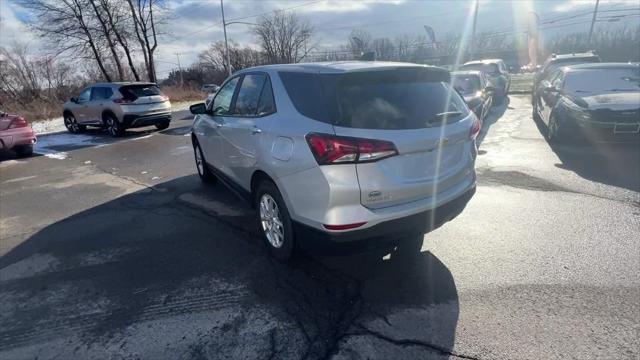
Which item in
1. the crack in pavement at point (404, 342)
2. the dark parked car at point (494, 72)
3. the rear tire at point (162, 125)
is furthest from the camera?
the dark parked car at point (494, 72)

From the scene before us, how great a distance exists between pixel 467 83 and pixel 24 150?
12311 millimetres

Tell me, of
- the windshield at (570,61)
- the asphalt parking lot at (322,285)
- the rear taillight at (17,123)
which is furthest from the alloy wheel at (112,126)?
the windshield at (570,61)

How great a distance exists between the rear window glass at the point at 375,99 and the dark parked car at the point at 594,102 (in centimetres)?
550

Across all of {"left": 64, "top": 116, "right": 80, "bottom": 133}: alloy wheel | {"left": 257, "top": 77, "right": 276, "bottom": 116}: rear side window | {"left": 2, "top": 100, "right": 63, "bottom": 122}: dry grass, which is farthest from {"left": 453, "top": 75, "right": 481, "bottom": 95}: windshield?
{"left": 2, "top": 100, "right": 63, "bottom": 122}: dry grass

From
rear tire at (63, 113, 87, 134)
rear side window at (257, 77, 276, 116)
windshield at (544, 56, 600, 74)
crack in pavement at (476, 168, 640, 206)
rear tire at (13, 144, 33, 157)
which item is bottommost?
crack in pavement at (476, 168, 640, 206)

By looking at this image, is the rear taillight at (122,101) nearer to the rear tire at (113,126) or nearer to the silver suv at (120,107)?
the silver suv at (120,107)

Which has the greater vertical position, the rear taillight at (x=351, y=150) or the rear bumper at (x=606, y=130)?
the rear taillight at (x=351, y=150)

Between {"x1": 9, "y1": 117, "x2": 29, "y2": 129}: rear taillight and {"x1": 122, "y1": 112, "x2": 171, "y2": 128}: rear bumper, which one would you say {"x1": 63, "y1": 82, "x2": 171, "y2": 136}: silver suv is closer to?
{"x1": 122, "y1": 112, "x2": 171, "y2": 128}: rear bumper

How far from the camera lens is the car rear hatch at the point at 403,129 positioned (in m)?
2.70

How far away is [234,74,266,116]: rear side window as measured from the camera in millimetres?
3824

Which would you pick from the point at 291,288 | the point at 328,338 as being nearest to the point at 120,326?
the point at 291,288

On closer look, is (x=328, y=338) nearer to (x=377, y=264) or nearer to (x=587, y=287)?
(x=377, y=264)

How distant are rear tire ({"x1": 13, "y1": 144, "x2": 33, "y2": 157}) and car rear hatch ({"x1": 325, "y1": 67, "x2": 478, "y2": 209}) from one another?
10631mm

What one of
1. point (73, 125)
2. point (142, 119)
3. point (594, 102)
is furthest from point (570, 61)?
point (73, 125)
